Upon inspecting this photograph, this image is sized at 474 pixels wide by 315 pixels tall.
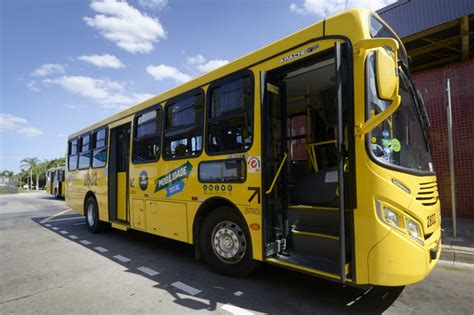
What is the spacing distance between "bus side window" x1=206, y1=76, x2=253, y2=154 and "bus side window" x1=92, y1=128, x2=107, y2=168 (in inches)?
169

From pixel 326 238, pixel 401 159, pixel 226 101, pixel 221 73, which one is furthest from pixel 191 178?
pixel 401 159

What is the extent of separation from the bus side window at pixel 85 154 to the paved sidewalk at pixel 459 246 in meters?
8.71

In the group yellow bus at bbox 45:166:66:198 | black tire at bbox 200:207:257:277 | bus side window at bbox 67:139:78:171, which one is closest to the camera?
black tire at bbox 200:207:257:277

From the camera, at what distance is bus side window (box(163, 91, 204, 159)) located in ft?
15.8

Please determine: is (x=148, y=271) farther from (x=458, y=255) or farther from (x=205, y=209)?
(x=458, y=255)

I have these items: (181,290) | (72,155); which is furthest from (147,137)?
(72,155)

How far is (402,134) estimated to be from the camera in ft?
10.9

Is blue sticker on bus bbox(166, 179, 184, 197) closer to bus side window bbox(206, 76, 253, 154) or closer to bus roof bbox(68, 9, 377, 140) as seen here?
bus side window bbox(206, 76, 253, 154)

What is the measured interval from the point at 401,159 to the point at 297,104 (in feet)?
9.16

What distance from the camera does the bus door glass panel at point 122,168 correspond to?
7040 mm

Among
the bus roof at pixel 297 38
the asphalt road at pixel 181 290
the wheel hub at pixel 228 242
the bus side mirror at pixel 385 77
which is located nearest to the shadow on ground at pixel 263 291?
the asphalt road at pixel 181 290

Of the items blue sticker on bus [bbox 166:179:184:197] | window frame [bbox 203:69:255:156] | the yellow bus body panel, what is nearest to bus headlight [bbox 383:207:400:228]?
window frame [bbox 203:69:255:156]

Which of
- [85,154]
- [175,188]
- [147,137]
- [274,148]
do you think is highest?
[147,137]

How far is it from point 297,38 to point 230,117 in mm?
1377
